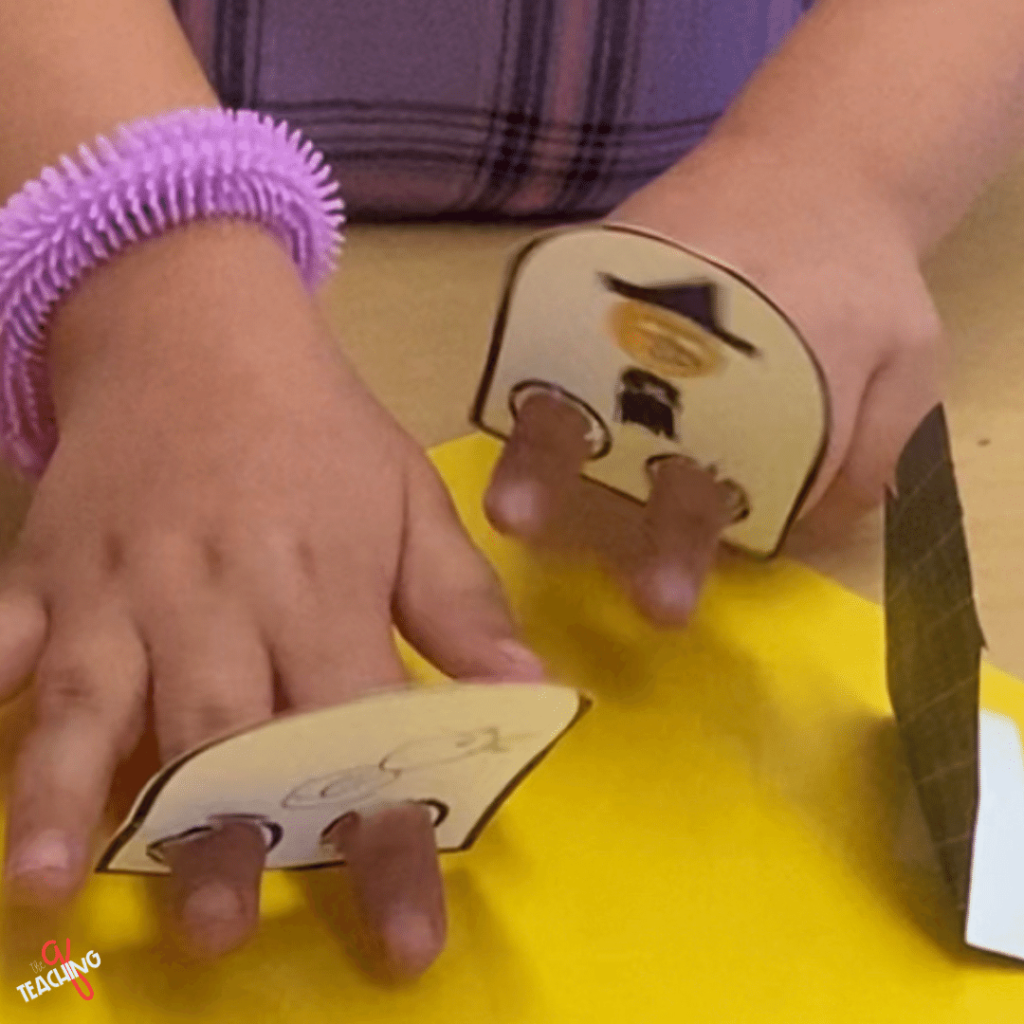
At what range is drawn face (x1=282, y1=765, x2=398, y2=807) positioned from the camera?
35 centimetres

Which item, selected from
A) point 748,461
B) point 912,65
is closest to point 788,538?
point 748,461

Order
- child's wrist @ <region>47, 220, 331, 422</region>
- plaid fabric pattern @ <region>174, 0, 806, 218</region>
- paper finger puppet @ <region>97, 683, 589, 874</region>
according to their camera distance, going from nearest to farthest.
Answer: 1. paper finger puppet @ <region>97, 683, 589, 874</region>
2. child's wrist @ <region>47, 220, 331, 422</region>
3. plaid fabric pattern @ <region>174, 0, 806, 218</region>

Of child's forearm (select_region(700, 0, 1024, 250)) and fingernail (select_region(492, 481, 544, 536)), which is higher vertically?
child's forearm (select_region(700, 0, 1024, 250))

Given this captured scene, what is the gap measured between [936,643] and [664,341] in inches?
3.8

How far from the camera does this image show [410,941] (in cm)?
36

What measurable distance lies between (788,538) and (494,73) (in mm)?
230

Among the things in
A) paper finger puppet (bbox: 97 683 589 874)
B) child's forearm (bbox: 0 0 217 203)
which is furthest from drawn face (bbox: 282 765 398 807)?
child's forearm (bbox: 0 0 217 203)

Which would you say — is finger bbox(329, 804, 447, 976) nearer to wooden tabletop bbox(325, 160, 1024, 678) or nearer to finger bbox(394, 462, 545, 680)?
finger bbox(394, 462, 545, 680)

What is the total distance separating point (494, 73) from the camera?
63 centimetres

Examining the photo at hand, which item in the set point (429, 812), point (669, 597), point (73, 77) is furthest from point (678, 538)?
point (73, 77)

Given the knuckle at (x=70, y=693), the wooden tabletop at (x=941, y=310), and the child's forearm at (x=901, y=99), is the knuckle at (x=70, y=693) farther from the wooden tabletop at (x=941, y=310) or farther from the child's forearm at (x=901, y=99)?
the child's forearm at (x=901, y=99)

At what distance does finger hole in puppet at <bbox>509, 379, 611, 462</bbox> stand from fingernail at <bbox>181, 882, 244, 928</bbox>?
0.53 feet

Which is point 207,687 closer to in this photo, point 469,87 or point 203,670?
point 203,670

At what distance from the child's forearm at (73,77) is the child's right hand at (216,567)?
0.19ft
